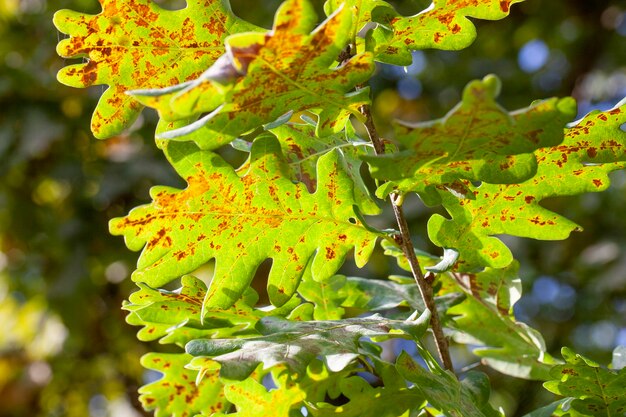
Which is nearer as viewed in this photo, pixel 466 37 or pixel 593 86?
pixel 466 37

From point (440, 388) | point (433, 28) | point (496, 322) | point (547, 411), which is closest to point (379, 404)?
point (440, 388)

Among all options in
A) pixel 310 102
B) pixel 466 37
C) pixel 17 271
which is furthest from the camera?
pixel 17 271

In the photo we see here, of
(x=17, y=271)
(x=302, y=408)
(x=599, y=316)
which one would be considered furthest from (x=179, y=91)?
(x=17, y=271)

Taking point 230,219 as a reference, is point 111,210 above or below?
below

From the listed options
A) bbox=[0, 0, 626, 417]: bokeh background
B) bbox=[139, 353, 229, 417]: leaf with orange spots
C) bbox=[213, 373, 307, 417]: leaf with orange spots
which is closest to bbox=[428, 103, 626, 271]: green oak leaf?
bbox=[213, 373, 307, 417]: leaf with orange spots

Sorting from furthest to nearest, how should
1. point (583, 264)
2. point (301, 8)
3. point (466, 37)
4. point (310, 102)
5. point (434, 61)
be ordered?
1. point (434, 61)
2. point (583, 264)
3. point (466, 37)
4. point (310, 102)
5. point (301, 8)

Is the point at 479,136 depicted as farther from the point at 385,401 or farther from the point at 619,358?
the point at 619,358

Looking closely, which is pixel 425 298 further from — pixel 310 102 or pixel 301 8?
pixel 301 8
